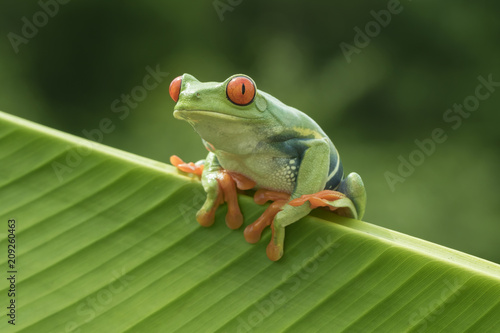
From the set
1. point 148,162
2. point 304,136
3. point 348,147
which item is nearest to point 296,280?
point 304,136

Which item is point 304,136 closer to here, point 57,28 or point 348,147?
point 348,147

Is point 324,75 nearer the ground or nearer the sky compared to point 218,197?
nearer the ground
